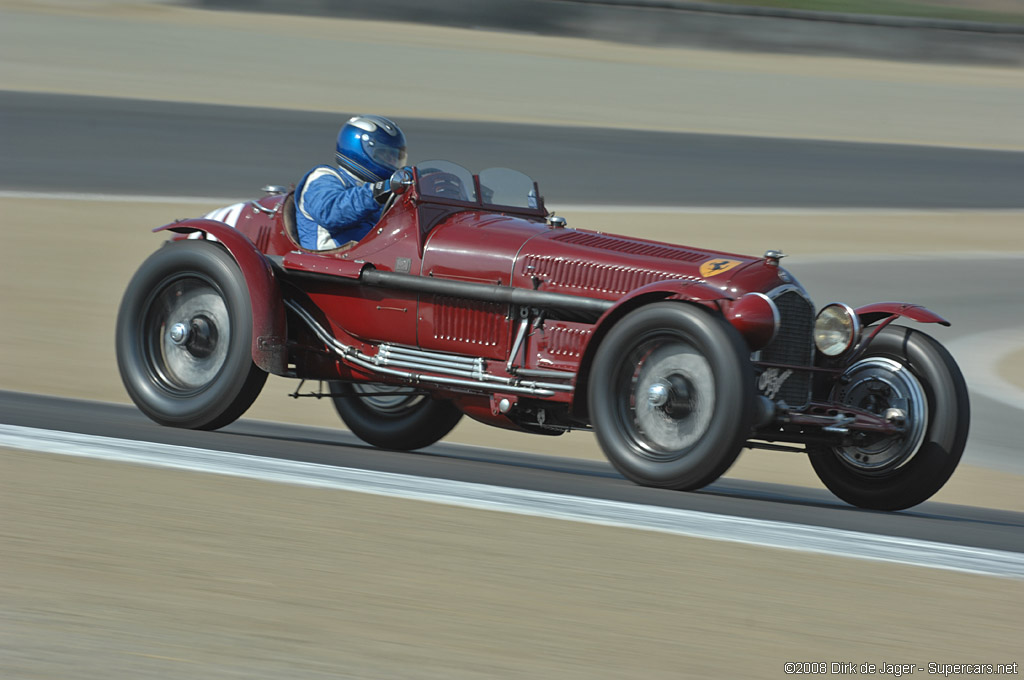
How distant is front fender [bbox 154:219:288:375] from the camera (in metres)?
7.72

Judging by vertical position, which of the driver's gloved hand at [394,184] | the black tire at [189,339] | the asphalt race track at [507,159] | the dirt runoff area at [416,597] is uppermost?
the asphalt race track at [507,159]

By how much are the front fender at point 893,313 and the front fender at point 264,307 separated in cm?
297

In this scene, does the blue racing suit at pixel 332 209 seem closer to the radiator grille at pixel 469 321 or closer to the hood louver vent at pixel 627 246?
the radiator grille at pixel 469 321

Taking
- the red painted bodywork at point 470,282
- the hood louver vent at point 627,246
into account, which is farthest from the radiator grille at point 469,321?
the hood louver vent at point 627,246

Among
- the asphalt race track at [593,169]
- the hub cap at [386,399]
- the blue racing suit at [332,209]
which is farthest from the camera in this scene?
the asphalt race track at [593,169]

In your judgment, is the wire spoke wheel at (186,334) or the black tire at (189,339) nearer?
the black tire at (189,339)

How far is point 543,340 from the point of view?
7324mm

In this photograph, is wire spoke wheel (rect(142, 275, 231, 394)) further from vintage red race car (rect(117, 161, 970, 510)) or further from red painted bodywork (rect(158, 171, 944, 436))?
red painted bodywork (rect(158, 171, 944, 436))

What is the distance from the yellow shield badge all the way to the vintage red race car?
11mm

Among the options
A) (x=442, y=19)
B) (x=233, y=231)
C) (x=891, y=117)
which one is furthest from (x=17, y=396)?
(x=442, y=19)

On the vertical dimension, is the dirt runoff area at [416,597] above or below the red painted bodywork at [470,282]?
below

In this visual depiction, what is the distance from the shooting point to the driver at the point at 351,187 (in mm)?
7938

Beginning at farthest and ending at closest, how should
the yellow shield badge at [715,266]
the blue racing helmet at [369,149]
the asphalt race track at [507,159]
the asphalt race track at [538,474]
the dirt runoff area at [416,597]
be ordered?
the asphalt race track at [507,159] < the blue racing helmet at [369,149] < the yellow shield badge at [715,266] < the asphalt race track at [538,474] < the dirt runoff area at [416,597]

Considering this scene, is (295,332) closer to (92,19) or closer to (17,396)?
(17,396)
